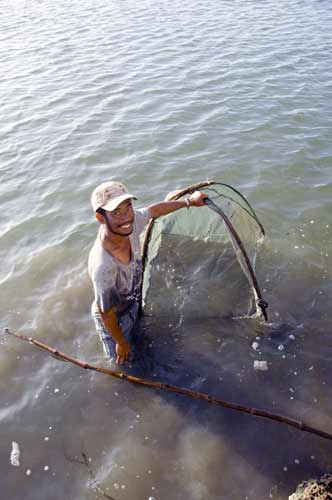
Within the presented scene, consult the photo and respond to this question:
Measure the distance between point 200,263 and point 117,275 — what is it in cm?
181

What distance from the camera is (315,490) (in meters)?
3.15

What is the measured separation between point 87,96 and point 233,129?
12.0ft

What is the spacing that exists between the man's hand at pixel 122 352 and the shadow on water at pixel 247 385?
0.94 ft

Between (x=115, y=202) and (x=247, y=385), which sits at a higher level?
(x=115, y=202)

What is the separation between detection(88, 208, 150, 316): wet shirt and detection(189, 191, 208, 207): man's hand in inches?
17.3

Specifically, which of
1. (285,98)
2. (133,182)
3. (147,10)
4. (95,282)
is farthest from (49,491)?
(147,10)

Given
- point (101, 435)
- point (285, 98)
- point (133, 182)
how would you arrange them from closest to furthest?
point (101, 435)
point (133, 182)
point (285, 98)

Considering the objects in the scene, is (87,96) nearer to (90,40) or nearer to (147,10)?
(90,40)

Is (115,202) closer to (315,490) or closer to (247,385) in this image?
(247,385)

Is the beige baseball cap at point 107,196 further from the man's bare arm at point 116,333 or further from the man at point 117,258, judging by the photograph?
the man's bare arm at point 116,333

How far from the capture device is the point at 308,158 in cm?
740

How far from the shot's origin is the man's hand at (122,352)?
4.09 meters

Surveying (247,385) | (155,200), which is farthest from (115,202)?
(155,200)

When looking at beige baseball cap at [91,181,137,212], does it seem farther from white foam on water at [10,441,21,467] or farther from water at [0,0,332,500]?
white foam on water at [10,441,21,467]
